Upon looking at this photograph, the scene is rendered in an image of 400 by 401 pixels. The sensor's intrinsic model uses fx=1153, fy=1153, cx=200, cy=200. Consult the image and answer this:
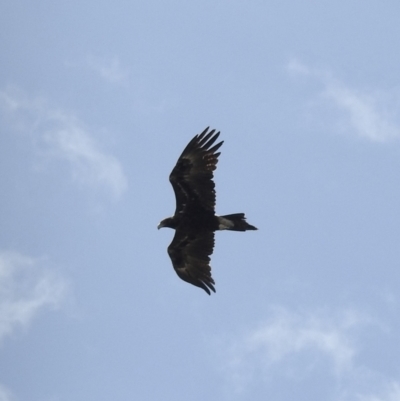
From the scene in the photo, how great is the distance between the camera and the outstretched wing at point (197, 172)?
3556 centimetres

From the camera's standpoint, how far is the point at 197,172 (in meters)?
35.7

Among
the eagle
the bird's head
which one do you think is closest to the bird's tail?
the eagle

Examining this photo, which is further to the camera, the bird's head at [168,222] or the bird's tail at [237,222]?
the bird's head at [168,222]

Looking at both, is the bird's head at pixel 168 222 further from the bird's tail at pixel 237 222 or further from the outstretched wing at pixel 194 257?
the bird's tail at pixel 237 222

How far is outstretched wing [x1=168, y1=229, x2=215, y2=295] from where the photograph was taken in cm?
3659

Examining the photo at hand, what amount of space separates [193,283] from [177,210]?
2.39m

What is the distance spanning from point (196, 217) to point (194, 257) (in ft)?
4.65

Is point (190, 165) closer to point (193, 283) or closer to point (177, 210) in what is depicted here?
point (177, 210)

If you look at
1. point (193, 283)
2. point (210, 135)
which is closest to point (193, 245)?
point (193, 283)

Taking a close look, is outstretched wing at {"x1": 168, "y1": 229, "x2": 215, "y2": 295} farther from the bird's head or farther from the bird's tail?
the bird's tail

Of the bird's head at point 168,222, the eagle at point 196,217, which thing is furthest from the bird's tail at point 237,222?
the bird's head at point 168,222

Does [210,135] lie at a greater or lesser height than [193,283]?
greater

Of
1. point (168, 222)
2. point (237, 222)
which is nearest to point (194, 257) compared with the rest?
point (168, 222)

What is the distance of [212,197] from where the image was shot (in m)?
35.8
